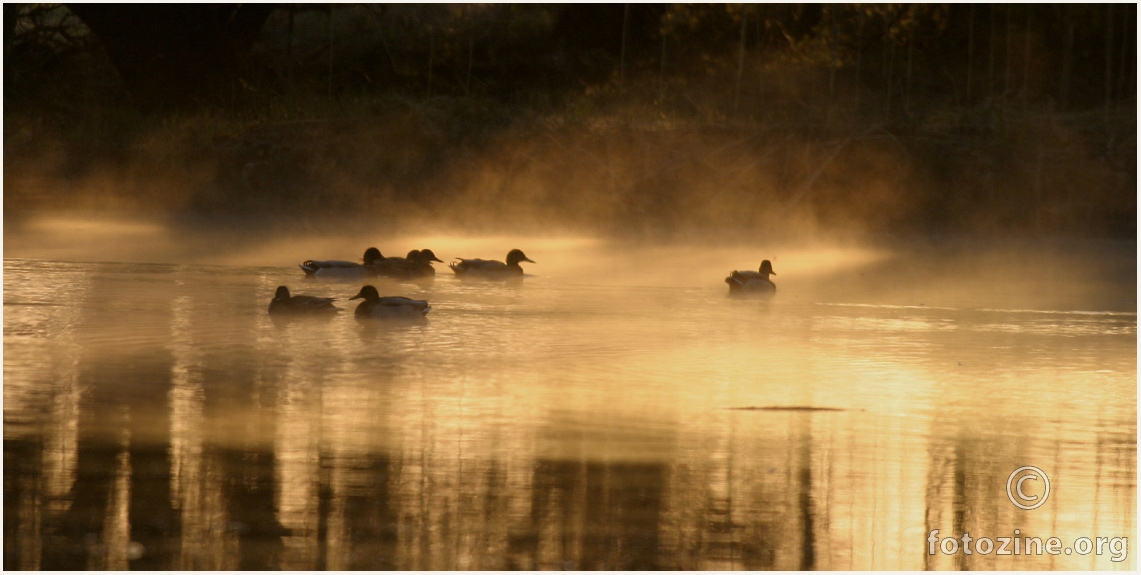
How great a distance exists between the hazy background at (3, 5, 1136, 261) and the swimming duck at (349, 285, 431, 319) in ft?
32.7

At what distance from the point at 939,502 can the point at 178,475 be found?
10.3 ft

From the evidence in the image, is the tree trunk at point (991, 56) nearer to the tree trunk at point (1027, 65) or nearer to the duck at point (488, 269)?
the tree trunk at point (1027, 65)

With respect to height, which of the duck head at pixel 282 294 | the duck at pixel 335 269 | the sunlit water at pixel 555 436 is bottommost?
the sunlit water at pixel 555 436

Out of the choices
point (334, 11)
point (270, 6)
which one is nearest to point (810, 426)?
point (270, 6)

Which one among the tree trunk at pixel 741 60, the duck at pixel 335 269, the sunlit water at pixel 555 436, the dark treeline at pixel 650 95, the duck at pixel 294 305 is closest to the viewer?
the sunlit water at pixel 555 436

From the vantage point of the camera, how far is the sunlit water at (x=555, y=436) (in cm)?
562

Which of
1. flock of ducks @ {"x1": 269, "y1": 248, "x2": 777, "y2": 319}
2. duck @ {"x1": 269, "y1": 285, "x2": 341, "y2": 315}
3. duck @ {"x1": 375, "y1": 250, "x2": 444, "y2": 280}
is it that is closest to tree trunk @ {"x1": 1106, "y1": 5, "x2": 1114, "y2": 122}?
flock of ducks @ {"x1": 269, "y1": 248, "x2": 777, "y2": 319}

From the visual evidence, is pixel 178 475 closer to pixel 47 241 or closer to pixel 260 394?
pixel 260 394

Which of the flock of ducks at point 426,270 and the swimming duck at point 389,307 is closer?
the swimming duck at point 389,307

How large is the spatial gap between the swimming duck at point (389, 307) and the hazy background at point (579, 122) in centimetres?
997

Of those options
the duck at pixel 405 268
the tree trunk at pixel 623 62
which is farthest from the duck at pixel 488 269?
the tree trunk at pixel 623 62

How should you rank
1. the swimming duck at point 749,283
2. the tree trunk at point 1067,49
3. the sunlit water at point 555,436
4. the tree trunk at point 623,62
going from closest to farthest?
the sunlit water at point 555,436, the swimming duck at point 749,283, the tree trunk at point 1067,49, the tree trunk at point 623,62

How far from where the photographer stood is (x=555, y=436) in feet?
24.6

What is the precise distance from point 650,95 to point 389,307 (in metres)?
19.4
